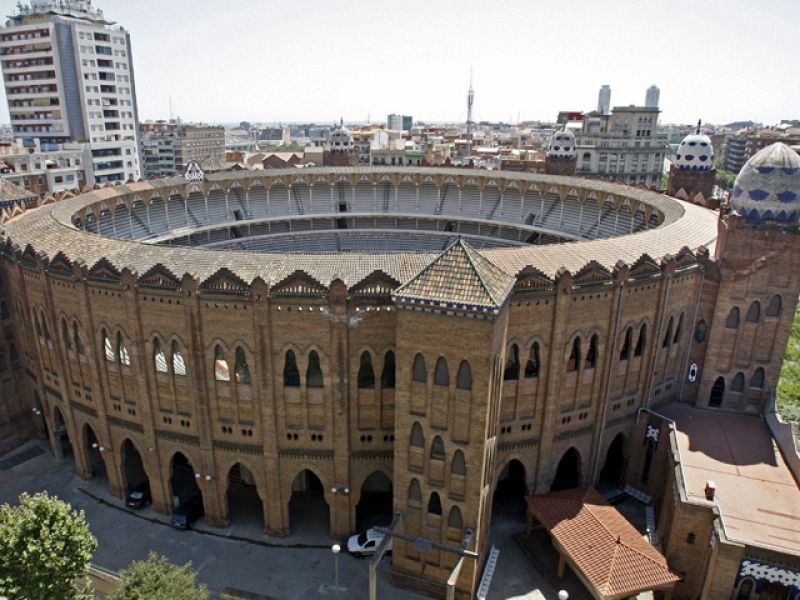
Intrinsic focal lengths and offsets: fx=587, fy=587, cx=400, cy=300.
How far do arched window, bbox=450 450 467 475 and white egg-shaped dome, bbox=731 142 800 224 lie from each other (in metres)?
21.2

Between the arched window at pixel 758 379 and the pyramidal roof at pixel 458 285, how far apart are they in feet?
61.6

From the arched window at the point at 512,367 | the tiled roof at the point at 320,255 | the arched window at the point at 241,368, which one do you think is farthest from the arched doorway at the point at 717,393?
the arched window at the point at 241,368

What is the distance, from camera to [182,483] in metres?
33.3

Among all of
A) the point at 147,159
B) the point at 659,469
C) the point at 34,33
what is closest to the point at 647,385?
the point at 659,469

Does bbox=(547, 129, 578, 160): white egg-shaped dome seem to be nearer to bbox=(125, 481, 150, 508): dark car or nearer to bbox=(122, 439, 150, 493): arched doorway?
bbox=(122, 439, 150, 493): arched doorway

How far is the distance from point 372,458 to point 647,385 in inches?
598

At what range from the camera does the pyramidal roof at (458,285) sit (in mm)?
21938

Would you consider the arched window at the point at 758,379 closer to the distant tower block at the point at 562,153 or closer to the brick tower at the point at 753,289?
the brick tower at the point at 753,289

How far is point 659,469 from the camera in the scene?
3102cm

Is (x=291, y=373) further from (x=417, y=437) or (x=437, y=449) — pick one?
(x=437, y=449)

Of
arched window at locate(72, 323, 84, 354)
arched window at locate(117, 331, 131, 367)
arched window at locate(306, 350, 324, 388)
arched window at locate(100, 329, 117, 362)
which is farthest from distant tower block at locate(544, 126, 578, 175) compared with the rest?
arched window at locate(72, 323, 84, 354)

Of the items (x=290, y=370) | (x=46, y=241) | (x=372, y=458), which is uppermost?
(x=46, y=241)

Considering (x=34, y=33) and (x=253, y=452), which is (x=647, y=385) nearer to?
(x=253, y=452)

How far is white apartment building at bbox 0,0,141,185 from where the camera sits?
99.1 meters
